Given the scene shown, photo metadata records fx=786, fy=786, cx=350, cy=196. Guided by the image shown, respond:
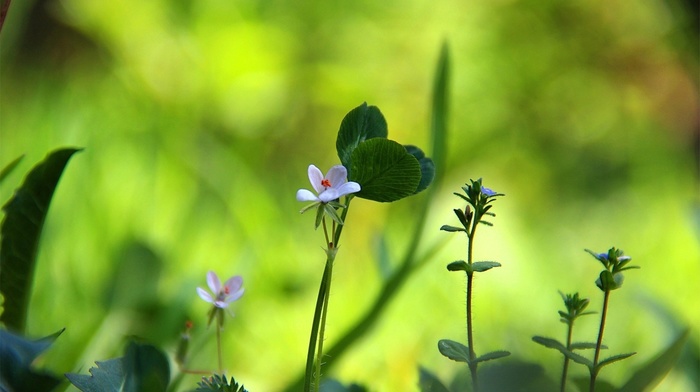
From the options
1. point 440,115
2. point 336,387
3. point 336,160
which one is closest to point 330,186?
point 336,387

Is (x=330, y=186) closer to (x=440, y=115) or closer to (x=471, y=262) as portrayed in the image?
(x=471, y=262)

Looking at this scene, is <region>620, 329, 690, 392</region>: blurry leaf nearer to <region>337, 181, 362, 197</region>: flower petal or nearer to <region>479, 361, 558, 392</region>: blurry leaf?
<region>479, 361, 558, 392</region>: blurry leaf

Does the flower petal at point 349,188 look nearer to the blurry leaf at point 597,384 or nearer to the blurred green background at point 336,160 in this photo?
the blurry leaf at point 597,384

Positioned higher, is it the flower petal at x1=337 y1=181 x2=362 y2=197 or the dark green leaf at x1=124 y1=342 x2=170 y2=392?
the flower petal at x1=337 y1=181 x2=362 y2=197

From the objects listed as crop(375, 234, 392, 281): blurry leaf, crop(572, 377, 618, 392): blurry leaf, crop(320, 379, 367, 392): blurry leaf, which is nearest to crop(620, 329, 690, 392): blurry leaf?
crop(572, 377, 618, 392): blurry leaf

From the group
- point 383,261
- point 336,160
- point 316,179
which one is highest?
point 336,160

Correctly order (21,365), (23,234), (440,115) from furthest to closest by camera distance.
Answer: (440,115) < (23,234) < (21,365)

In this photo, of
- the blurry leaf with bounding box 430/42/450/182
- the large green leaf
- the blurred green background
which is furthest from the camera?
the blurred green background

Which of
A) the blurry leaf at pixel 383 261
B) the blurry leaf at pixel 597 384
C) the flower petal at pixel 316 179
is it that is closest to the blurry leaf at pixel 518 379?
the blurry leaf at pixel 597 384
